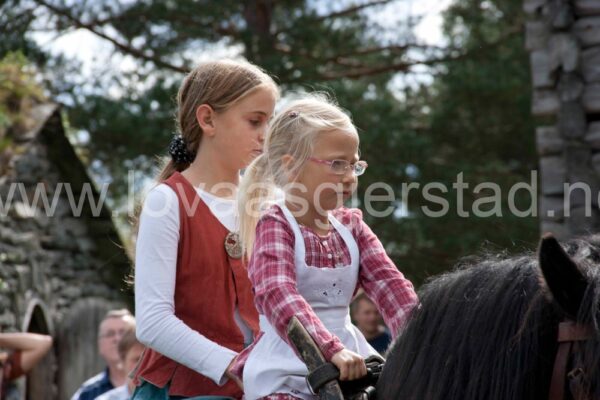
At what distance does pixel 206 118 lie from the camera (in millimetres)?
2975

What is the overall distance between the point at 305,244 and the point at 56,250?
812 cm

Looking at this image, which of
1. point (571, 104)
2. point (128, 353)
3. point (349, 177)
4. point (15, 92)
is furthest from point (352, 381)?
point (15, 92)

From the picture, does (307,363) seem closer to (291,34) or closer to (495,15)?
(291,34)

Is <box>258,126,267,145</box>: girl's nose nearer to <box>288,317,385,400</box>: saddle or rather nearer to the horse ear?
<box>288,317,385,400</box>: saddle

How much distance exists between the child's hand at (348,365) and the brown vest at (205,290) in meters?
0.59

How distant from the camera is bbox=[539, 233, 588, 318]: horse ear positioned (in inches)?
71.6

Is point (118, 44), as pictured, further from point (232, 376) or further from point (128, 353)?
point (232, 376)

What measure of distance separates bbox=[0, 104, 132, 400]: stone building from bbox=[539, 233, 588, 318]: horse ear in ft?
26.1

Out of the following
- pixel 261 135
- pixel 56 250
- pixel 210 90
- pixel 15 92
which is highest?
pixel 15 92

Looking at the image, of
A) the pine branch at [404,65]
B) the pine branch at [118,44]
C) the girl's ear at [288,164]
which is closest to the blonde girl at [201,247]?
the girl's ear at [288,164]

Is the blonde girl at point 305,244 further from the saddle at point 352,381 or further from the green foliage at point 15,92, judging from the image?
the green foliage at point 15,92

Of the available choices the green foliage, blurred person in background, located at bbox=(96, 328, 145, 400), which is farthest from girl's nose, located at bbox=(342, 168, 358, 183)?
the green foliage

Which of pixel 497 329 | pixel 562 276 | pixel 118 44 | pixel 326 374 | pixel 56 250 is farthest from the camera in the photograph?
pixel 118 44

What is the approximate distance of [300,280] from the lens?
2521mm
